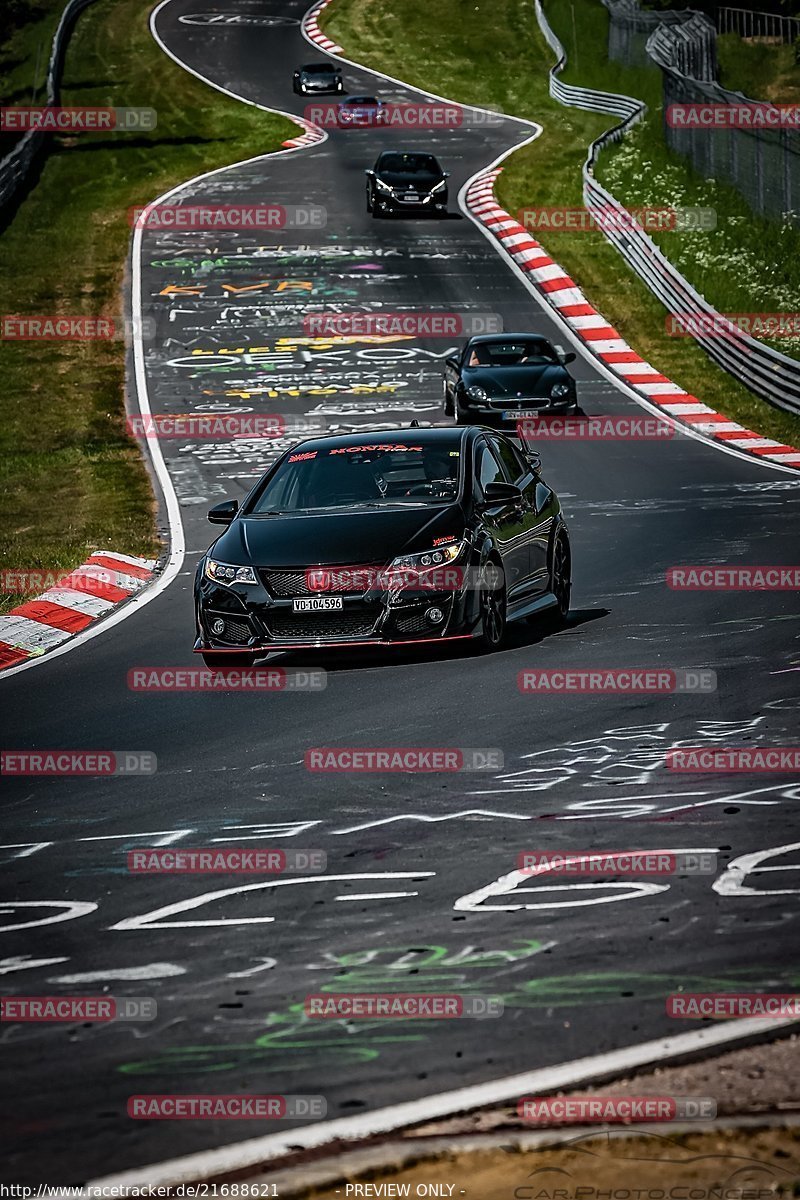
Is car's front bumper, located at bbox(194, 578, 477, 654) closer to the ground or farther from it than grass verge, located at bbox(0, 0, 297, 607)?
farther from it

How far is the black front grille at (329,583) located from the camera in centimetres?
1177

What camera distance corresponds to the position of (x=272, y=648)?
468 inches

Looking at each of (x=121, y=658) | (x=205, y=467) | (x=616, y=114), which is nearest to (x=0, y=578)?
(x=121, y=658)

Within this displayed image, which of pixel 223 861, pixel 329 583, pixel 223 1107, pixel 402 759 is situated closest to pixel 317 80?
pixel 329 583

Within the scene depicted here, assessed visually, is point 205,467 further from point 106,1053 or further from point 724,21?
point 724,21

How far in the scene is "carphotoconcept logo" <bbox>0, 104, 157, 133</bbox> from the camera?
5261 centimetres

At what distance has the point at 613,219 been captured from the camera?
128 feet

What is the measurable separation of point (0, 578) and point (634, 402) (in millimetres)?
13951

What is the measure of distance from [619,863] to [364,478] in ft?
20.5

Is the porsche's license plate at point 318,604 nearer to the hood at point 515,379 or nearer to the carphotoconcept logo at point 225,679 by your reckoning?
the carphotoconcept logo at point 225,679

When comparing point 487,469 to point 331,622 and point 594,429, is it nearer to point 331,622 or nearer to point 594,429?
point 331,622

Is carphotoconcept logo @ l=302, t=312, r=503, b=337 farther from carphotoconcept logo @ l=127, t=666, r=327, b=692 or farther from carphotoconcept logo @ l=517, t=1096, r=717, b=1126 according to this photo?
carphotoconcept logo @ l=517, t=1096, r=717, b=1126

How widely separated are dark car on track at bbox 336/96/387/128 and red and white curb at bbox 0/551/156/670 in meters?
42.3

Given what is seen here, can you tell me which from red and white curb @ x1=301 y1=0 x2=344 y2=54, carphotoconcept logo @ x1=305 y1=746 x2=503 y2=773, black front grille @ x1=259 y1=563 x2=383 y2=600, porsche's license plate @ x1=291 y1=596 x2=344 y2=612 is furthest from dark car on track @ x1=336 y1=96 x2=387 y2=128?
carphotoconcept logo @ x1=305 y1=746 x2=503 y2=773
